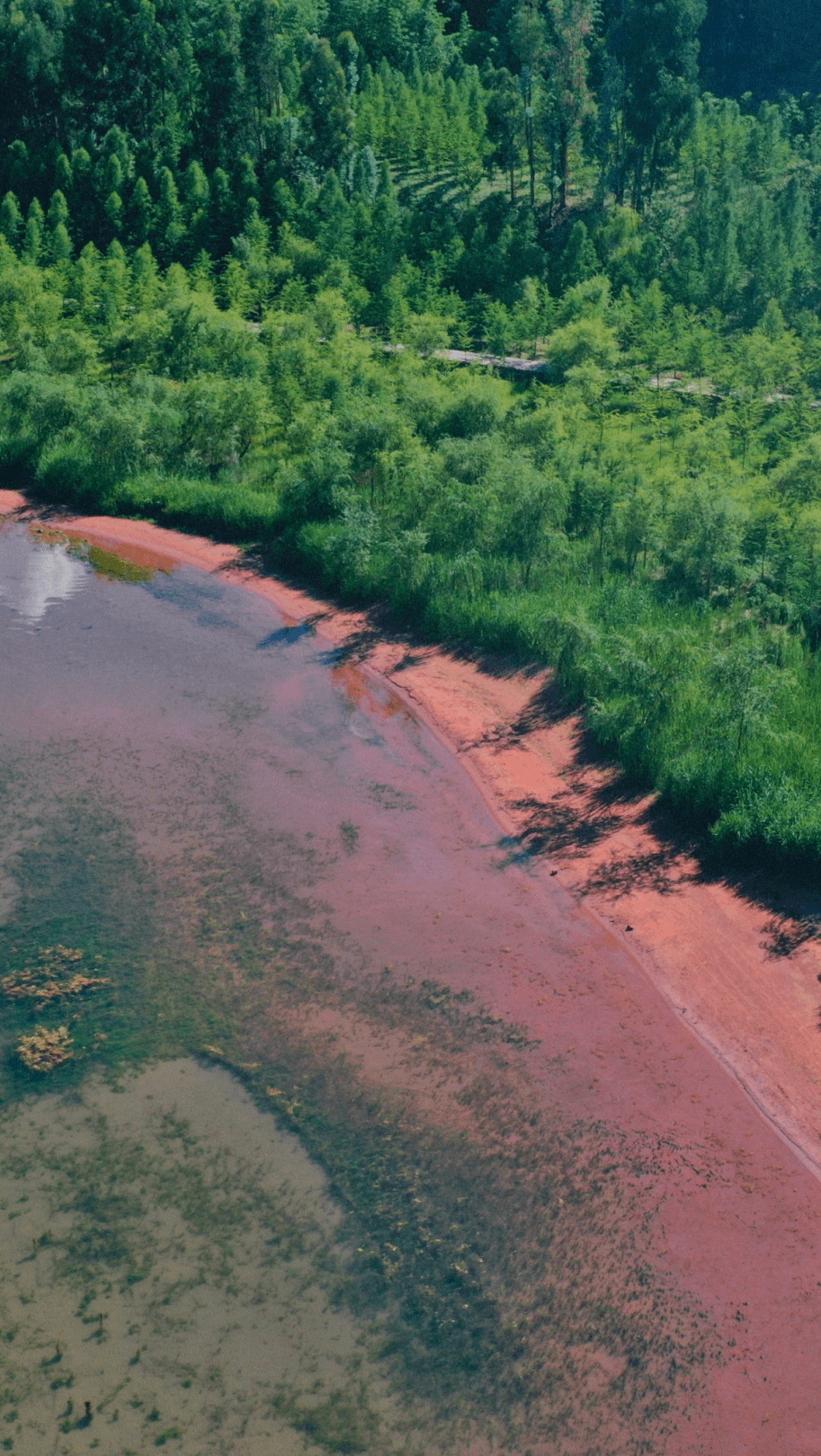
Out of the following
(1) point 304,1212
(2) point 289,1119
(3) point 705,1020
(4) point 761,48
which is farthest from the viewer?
(4) point 761,48

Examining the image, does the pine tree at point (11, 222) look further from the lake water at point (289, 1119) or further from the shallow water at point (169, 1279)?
the shallow water at point (169, 1279)

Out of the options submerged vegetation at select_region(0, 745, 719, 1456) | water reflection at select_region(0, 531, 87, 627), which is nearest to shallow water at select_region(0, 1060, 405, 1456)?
submerged vegetation at select_region(0, 745, 719, 1456)

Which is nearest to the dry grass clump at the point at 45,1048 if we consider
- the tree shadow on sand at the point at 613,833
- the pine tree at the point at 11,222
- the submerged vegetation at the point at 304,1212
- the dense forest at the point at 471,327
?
the submerged vegetation at the point at 304,1212

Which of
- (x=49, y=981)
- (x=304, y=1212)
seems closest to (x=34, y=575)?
(x=49, y=981)

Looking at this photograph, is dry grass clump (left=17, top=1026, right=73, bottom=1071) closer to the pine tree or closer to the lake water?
the lake water

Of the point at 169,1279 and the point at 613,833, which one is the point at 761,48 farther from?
the point at 169,1279
